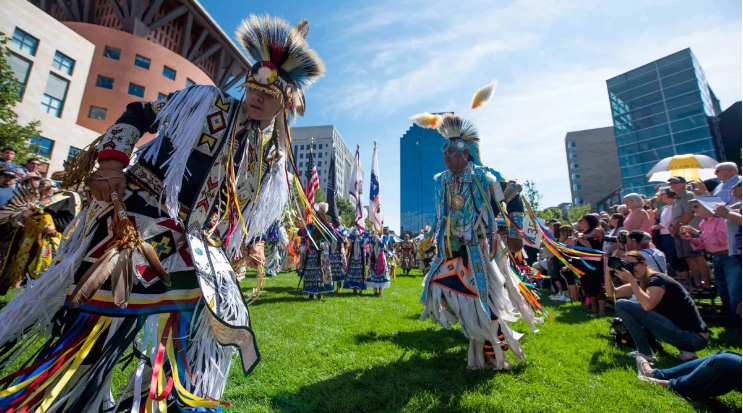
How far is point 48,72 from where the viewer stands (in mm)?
18938

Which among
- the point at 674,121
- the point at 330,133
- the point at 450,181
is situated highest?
the point at 330,133

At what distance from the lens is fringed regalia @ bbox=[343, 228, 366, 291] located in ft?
32.7

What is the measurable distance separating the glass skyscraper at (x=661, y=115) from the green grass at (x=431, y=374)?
46607mm

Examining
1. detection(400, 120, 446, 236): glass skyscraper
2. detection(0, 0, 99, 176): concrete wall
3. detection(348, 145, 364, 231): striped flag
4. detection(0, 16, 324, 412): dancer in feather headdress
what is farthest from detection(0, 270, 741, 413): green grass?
detection(400, 120, 446, 236): glass skyscraper

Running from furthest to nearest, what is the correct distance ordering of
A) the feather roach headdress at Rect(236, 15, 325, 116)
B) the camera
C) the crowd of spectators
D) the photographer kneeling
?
the camera, the photographer kneeling, the crowd of spectators, the feather roach headdress at Rect(236, 15, 325, 116)

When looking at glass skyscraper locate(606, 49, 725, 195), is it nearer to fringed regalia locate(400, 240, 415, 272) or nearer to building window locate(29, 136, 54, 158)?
fringed regalia locate(400, 240, 415, 272)

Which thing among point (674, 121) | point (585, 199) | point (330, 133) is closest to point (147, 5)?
point (330, 133)

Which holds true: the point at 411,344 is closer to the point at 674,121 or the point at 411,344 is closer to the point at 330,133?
the point at 674,121

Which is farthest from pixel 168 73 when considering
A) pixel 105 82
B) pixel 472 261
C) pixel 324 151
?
pixel 324 151

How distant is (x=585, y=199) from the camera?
58.5m

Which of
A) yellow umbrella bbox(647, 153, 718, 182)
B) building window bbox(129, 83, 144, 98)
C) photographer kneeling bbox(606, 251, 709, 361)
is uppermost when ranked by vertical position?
building window bbox(129, 83, 144, 98)

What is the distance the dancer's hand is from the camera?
14.5 feet

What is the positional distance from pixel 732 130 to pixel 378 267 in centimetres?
4397

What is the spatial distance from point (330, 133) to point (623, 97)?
5538 centimetres
